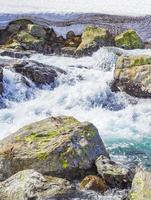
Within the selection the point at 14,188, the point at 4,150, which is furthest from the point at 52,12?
the point at 14,188

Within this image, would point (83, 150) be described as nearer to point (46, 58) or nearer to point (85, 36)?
point (46, 58)

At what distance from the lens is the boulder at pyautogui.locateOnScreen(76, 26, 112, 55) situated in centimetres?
1973

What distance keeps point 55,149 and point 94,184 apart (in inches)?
39.6

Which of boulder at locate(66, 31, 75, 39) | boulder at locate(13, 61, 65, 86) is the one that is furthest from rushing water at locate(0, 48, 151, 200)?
boulder at locate(66, 31, 75, 39)

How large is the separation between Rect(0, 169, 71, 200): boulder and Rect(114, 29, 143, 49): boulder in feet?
45.0

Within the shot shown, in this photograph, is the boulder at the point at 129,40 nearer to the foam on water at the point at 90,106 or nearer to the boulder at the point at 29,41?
the boulder at the point at 29,41

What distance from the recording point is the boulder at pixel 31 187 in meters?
7.23

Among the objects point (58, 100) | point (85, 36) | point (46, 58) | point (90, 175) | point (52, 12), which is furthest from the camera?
point (52, 12)

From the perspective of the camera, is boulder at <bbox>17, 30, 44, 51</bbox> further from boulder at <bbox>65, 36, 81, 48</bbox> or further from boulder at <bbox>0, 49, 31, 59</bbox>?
boulder at <bbox>0, 49, 31, 59</bbox>

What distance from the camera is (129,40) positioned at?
68.4 feet

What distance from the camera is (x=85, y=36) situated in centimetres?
2069

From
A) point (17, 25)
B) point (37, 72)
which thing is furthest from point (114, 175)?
point (17, 25)

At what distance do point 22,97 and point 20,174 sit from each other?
7011 mm

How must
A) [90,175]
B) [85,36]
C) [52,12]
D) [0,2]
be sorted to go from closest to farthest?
1. [90,175]
2. [85,36]
3. [52,12]
4. [0,2]
